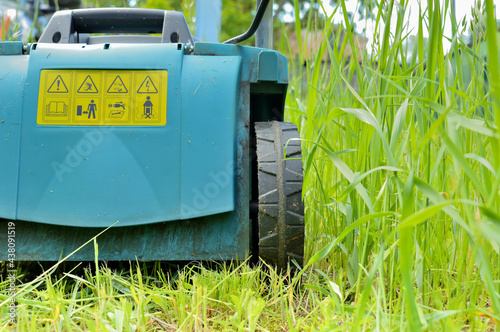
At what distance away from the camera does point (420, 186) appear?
601mm

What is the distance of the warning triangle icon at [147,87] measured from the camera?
1171mm

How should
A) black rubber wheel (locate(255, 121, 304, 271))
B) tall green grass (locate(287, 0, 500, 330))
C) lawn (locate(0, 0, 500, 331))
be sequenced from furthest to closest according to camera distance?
black rubber wheel (locate(255, 121, 304, 271)) → lawn (locate(0, 0, 500, 331)) → tall green grass (locate(287, 0, 500, 330))

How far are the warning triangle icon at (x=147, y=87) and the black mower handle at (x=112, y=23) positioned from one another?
0.42 m

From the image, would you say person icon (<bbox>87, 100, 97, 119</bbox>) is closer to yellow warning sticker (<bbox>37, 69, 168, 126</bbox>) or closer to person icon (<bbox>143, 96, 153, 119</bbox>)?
yellow warning sticker (<bbox>37, 69, 168, 126</bbox>)

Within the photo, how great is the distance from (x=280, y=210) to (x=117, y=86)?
1.73 ft

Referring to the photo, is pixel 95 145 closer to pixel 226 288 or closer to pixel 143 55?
pixel 143 55

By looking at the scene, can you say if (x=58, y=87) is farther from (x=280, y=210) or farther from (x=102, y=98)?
(x=280, y=210)

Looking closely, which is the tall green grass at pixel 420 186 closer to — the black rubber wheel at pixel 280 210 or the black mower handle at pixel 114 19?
the black rubber wheel at pixel 280 210

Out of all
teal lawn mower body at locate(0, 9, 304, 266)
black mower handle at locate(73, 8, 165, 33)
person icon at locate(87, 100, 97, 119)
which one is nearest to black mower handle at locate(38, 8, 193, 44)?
black mower handle at locate(73, 8, 165, 33)

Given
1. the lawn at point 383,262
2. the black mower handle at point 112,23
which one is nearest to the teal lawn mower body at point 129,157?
the lawn at point 383,262

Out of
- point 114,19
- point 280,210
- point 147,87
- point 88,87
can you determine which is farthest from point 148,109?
point 114,19

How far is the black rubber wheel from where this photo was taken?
108 centimetres

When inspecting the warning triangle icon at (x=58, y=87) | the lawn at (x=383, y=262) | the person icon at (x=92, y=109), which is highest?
the warning triangle icon at (x=58, y=87)

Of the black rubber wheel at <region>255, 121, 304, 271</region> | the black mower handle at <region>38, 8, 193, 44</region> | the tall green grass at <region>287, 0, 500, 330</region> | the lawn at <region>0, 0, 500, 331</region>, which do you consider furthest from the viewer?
the black mower handle at <region>38, 8, 193, 44</region>
